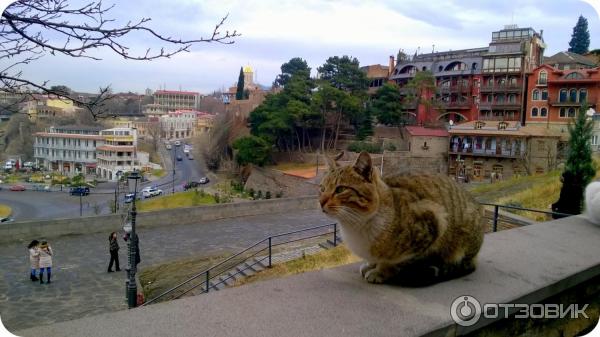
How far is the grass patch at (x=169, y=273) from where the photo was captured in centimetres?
618

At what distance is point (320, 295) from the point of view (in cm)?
121

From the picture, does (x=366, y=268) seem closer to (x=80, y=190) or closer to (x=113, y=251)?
(x=113, y=251)

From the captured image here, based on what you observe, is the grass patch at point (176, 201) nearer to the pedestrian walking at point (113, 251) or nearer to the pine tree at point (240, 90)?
the pedestrian walking at point (113, 251)

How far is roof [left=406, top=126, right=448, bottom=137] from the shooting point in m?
19.8

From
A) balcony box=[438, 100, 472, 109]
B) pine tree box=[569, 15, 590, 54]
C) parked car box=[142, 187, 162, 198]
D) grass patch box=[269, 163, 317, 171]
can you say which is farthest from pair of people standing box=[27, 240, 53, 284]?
pine tree box=[569, 15, 590, 54]

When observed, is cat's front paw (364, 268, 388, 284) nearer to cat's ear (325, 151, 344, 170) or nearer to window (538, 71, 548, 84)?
cat's ear (325, 151, 344, 170)

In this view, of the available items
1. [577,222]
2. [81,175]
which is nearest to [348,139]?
[81,175]

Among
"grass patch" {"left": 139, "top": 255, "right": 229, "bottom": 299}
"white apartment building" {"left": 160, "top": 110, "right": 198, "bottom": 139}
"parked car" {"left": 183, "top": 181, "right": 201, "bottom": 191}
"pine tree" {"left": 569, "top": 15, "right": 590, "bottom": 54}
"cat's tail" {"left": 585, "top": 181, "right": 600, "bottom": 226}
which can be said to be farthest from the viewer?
"pine tree" {"left": 569, "top": 15, "right": 590, "bottom": 54}

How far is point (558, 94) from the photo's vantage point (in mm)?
16328

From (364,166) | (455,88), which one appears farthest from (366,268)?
(455,88)

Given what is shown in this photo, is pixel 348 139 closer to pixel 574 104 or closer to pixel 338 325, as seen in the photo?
pixel 574 104

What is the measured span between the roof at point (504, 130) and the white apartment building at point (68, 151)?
14.7 metres

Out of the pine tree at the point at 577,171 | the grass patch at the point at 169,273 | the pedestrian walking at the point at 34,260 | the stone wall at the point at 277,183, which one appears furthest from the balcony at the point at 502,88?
the pedestrian walking at the point at 34,260

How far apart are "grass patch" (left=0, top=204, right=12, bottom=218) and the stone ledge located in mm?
9577
